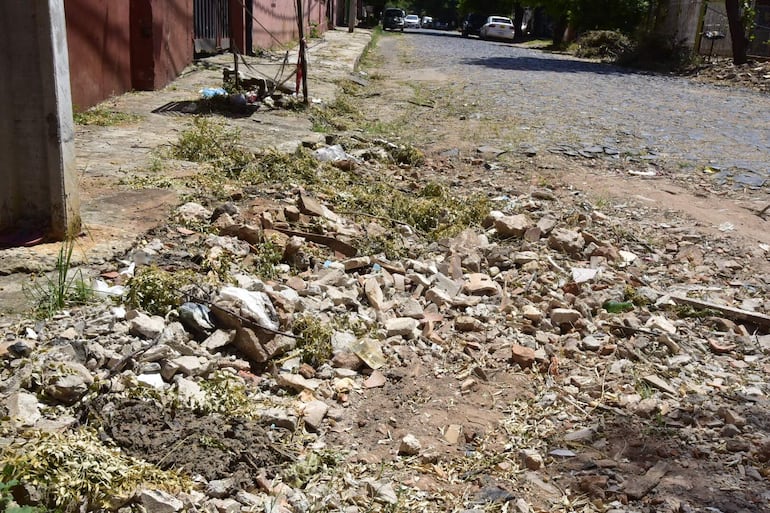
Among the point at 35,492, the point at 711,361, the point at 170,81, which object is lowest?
the point at 711,361

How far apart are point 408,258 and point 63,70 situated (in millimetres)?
2080

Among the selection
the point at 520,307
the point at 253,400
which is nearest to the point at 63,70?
the point at 253,400

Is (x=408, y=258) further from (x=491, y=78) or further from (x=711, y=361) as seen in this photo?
(x=491, y=78)

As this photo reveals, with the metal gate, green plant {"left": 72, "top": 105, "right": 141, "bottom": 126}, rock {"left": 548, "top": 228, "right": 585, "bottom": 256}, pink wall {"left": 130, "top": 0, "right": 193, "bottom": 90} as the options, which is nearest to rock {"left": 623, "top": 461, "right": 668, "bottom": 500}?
rock {"left": 548, "top": 228, "right": 585, "bottom": 256}

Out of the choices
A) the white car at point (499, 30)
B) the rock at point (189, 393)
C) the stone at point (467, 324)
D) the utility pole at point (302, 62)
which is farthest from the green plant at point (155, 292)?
the white car at point (499, 30)

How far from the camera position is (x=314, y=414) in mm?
2699

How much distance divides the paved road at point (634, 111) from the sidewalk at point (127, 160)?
111 inches

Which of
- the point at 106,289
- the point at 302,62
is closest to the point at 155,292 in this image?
the point at 106,289

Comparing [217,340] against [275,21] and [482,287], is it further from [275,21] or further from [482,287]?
[275,21]

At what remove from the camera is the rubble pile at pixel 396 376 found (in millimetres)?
2340

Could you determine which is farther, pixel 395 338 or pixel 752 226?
pixel 752 226

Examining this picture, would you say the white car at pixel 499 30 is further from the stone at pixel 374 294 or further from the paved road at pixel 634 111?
the stone at pixel 374 294

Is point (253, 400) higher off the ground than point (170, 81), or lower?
lower

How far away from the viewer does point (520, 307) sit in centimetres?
393
